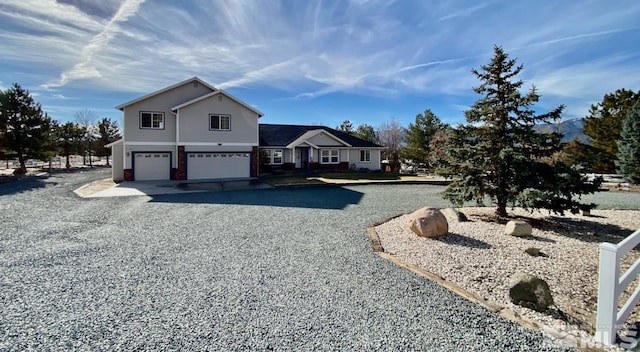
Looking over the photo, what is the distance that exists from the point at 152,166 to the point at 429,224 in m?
19.4

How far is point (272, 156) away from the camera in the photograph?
25609mm

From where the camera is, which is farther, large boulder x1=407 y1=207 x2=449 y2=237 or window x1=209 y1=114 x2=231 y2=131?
window x1=209 y1=114 x2=231 y2=131

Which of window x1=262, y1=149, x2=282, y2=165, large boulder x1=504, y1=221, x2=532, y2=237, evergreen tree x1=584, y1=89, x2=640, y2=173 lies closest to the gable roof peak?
window x1=262, y1=149, x2=282, y2=165

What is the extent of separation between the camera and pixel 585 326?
3572 millimetres

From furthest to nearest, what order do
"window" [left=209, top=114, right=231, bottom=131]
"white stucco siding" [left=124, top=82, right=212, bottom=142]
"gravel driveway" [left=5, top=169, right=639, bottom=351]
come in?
"window" [left=209, top=114, right=231, bottom=131]
"white stucco siding" [left=124, top=82, right=212, bottom=142]
"gravel driveway" [left=5, top=169, right=639, bottom=351]

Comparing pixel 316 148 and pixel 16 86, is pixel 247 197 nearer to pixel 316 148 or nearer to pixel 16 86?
pixel 316 148

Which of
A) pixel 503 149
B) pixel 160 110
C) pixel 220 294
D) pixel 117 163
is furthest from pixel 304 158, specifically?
pixel 220 294

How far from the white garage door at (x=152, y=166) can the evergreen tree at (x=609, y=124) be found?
33.6m

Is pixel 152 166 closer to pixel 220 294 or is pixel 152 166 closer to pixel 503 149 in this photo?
pixel 220 294

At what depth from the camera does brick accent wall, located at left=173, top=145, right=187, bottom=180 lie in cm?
2017

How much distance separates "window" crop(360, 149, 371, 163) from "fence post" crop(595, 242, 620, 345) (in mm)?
24922

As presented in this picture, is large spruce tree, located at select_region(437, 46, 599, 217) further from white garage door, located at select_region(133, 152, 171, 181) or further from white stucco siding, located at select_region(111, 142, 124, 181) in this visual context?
white stucco siding, located at select_region(111, 142, 124, 181)

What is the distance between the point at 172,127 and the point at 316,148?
36.5ft

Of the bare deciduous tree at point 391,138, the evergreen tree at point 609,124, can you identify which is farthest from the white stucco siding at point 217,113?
the evergreen tree at point 609,124
